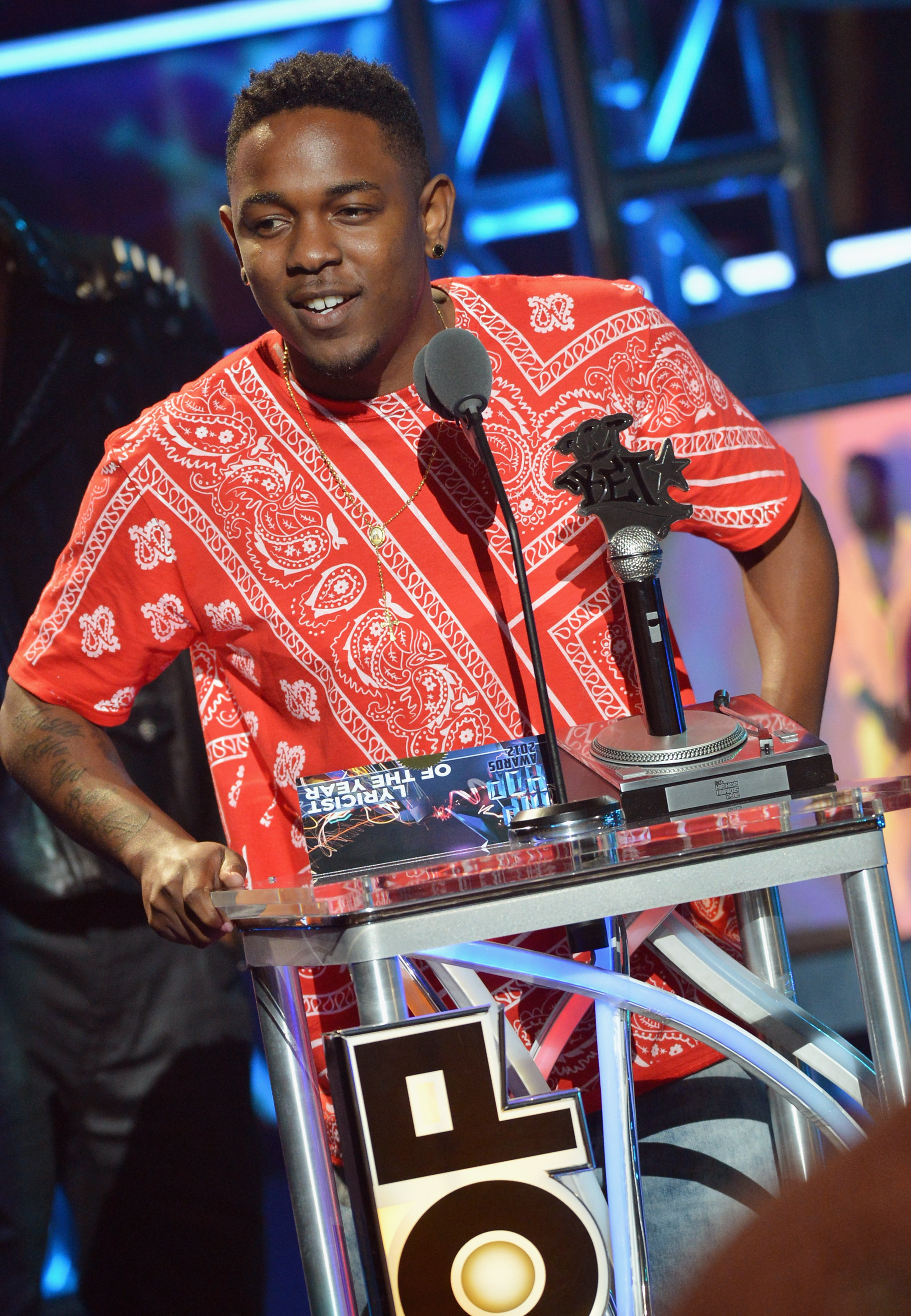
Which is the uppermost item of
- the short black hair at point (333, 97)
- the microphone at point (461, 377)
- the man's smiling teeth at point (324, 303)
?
the short black hair at point (333, 97)

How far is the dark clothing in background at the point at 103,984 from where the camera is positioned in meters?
2.32

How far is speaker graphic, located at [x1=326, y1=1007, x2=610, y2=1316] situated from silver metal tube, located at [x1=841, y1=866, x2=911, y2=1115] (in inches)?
9.7

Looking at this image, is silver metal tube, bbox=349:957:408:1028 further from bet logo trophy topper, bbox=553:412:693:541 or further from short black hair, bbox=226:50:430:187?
short black hair, bbox=226:50:430:187

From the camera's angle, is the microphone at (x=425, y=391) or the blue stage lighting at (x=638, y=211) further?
the blue stage lighting at (x=638, y=211)

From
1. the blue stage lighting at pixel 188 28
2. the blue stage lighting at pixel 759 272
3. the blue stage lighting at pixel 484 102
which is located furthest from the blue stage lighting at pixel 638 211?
the blue stage lighting at pixel 188 28

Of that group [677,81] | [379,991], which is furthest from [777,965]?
[677,81]

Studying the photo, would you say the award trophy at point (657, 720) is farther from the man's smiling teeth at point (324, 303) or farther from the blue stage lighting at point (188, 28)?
the blue stage lighting at point (188, 28)

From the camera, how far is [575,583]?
1.45 metres

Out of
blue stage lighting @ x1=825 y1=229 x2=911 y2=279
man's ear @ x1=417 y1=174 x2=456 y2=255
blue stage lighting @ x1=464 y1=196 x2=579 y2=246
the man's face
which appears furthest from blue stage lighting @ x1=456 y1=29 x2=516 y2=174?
the man's face

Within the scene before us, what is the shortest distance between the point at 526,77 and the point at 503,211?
33cm

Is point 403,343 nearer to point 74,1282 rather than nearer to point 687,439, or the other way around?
point 687,439

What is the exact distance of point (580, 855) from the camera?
100 centimetres

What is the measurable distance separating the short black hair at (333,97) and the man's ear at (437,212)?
0.14 feet

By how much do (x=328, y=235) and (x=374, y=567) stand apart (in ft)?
1.17
